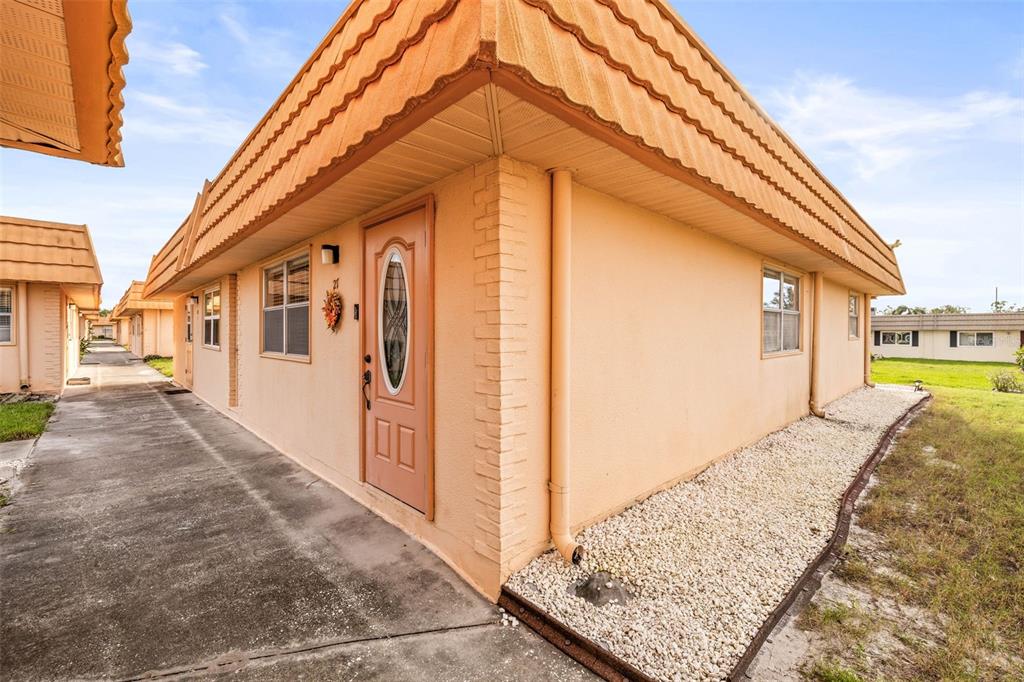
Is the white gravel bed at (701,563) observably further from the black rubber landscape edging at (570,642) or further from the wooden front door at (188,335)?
the wooden front door at (188,335)

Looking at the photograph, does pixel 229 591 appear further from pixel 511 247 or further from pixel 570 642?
pixel 511 247

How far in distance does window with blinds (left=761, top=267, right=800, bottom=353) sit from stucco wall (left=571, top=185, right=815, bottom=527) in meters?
0.54

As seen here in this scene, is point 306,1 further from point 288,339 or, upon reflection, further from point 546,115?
point 288,339

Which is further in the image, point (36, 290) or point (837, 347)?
point (36, 290)

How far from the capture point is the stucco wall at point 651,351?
A: 335 centimetres

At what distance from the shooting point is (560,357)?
9.66ft

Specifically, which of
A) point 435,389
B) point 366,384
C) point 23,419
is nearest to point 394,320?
point 366,384

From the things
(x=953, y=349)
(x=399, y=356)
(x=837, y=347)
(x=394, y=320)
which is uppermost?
(x=394, y=320)

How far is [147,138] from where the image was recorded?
327 centimetres

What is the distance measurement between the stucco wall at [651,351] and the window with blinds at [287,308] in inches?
143

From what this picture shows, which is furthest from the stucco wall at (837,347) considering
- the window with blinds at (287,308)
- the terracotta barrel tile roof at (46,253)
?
the terracotta barrel tile roof at (46,253)

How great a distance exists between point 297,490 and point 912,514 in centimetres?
592

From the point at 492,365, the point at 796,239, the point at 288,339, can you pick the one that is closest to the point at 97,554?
the point at 288,339

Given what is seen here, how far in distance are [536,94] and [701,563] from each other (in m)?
3.05
